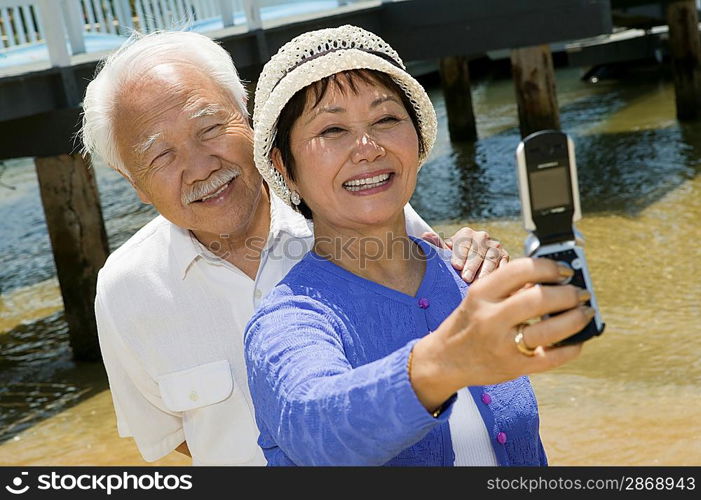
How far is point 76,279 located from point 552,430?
4300 mm

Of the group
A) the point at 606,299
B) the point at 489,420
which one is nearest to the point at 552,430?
the point at 606,299

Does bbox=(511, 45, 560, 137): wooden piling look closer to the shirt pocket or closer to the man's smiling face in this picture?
the man's smiling face

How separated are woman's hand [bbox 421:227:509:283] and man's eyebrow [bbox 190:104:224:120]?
755 millimetres

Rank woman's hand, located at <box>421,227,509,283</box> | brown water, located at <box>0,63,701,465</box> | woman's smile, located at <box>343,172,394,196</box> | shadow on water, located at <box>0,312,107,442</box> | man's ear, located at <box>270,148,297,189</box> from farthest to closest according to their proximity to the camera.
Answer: shadow on water, located at <box>0,312,107,442</box> < brown water, located at <box>0,63,701,465</box> < woman's hand, located at <box>421,227,509,283</box> < man's ear, located at <box>270,148,297,189</box> < woman's smile, located at <box>343,172,394,196</box>

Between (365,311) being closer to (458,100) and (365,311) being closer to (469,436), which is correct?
(469,436)

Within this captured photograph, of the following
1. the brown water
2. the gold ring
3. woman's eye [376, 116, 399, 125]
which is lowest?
the brown water

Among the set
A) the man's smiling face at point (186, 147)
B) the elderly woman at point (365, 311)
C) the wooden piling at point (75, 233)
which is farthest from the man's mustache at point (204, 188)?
the wooden piling at point (75, 233)

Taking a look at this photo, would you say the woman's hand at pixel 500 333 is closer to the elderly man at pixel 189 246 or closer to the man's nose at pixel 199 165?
the elderly man at pixel 189 246

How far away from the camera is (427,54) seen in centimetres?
1020

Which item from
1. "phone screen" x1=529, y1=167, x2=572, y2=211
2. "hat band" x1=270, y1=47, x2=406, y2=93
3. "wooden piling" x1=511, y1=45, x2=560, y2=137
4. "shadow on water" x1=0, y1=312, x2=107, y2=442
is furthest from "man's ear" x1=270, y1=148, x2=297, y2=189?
Result: "wooden piling" x1=511, y1=45, x2=560, y2=137

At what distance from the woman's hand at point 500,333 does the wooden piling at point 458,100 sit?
13633mm

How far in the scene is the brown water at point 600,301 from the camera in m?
5.47

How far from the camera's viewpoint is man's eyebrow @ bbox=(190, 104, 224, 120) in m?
2.88

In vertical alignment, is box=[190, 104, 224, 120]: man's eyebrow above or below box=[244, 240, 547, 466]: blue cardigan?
above
